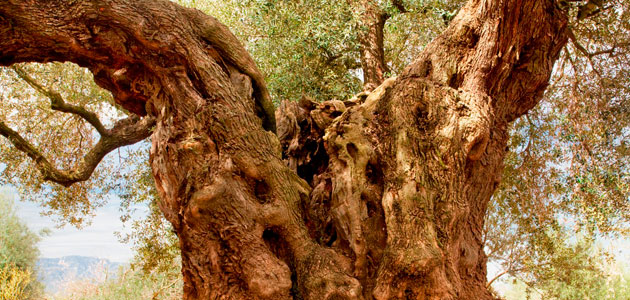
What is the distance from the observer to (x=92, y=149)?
8.45m

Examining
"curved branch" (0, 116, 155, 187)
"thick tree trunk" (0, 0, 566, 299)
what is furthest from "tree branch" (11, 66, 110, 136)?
"thick tree trunk" (0, 0, 566, 299)

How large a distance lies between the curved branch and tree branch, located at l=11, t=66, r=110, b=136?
0.27 meters

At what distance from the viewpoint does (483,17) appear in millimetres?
4637

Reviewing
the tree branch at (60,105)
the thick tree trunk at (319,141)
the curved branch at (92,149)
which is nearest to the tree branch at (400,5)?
the thick tree trunk at (319,141)

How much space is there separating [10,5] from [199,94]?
1652 mm

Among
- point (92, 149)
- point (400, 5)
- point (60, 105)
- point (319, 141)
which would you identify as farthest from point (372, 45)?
point (60, 105)

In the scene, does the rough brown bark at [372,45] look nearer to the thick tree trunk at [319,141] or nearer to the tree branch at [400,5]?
the tree branch at [400,5]

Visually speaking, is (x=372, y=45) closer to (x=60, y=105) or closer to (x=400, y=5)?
(x=400, y=5)

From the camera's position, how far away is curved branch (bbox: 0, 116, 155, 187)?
7773 mm

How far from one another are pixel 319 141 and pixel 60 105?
581cm

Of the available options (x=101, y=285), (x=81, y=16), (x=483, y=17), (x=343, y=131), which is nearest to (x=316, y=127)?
(x=343, y=131)

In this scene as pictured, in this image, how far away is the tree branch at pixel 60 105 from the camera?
8109 millimetres

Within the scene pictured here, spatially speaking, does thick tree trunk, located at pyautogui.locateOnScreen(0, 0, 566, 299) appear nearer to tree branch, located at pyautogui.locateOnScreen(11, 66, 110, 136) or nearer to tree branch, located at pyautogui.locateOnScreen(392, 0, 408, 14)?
tree branch, located at pyautogui.locateOnScreen(392, 0, 408, 14)

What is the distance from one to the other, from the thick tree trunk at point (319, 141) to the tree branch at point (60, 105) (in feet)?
14.4
